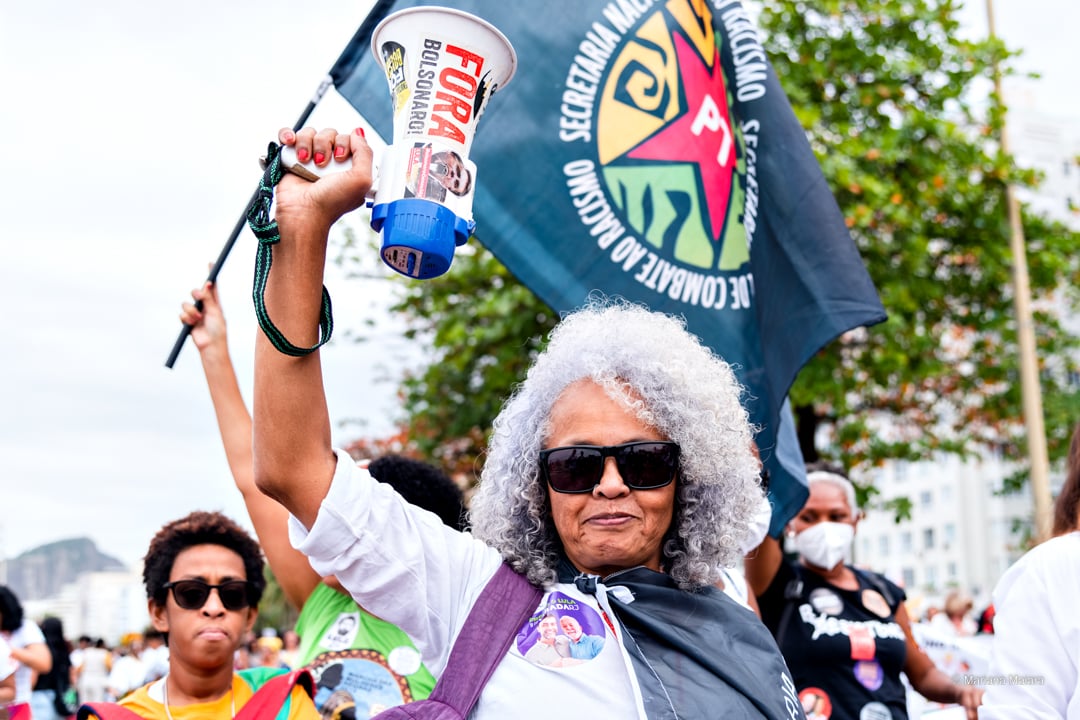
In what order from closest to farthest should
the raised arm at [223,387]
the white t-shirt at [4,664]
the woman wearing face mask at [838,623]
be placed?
1. the raised arm at [223,387]
2. the white t-shirt at [4,664]
3. the woman wearing face mask at [838,623]

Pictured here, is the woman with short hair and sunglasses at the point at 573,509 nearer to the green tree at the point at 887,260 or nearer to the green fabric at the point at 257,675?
the green fabric at the point at 257,675

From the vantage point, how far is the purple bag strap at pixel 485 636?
73.3 inches

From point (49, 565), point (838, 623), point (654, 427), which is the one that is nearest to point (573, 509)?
point (654, 427)

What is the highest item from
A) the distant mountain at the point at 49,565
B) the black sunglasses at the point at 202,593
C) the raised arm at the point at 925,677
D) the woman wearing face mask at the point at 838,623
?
the black sunglasses at the point at 202,593

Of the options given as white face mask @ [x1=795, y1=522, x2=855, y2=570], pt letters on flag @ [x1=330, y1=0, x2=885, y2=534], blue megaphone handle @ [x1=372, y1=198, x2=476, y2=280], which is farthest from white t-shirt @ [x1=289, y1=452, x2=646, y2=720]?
white face mask @ [x1=795, y1=522, x2=855, y2=570]

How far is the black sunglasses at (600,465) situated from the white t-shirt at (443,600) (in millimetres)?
213

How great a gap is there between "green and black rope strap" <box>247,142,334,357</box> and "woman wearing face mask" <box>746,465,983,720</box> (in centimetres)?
263

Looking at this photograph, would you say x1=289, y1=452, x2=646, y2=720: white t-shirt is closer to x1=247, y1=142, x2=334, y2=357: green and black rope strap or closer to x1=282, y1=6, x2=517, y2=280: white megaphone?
x1=247, y1=142, x2=334, y2=357: green and black rope strap

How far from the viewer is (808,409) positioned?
10.7 meters

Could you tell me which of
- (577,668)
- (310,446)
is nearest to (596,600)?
(577,668)

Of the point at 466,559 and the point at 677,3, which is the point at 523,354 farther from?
the point at 466,559

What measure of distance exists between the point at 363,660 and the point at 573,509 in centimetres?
135

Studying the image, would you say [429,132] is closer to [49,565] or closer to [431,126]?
[431,126]

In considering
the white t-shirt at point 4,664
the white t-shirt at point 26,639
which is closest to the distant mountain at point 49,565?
the white t-shirt at point 26,639
